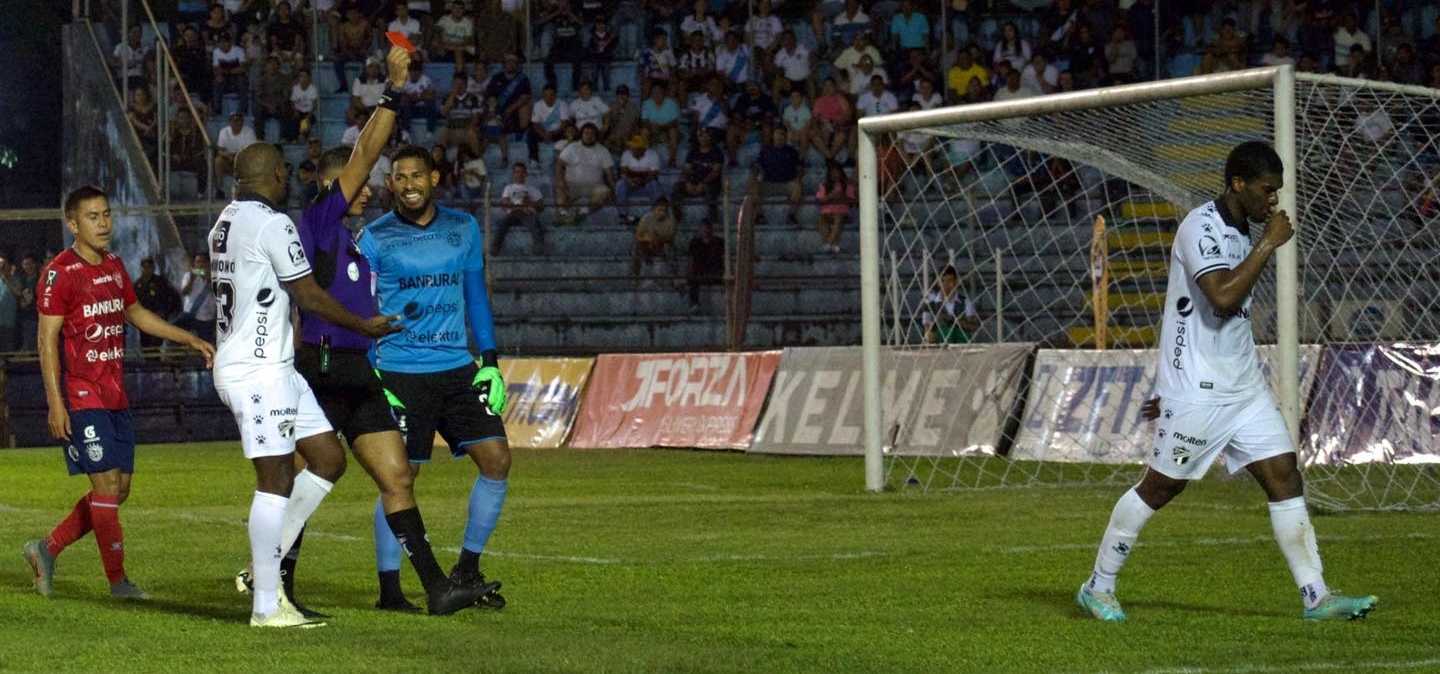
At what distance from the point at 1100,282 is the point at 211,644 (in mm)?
15378

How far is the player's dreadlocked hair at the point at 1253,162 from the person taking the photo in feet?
27.2

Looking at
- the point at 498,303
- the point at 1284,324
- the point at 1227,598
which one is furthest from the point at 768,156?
the point at 1227,598

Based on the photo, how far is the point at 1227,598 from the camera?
30.1 feet

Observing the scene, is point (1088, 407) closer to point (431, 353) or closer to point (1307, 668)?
point (431, 353)

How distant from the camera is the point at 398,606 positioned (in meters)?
9.02

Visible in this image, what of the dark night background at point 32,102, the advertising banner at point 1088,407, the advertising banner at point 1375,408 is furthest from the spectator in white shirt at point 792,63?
the advertising banner at point 1375,408

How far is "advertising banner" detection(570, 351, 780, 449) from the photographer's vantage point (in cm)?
2286

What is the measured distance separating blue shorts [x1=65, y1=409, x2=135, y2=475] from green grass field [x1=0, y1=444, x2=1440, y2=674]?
2.02 ft

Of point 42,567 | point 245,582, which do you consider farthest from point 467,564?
point 42,567

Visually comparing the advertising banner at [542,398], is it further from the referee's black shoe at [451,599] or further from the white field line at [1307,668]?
the white field line at [1307,668]

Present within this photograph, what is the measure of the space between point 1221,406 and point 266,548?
3.84 meters

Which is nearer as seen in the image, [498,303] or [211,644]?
[211,644]

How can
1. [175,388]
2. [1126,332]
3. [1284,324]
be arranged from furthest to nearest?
[175,388] < [1126,332] < [1284,324]

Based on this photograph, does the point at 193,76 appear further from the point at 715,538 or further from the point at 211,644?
the point at 211,644
